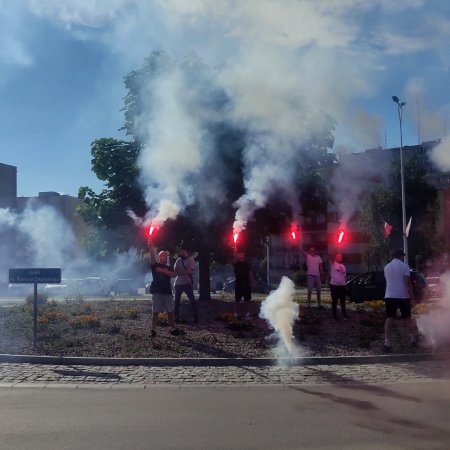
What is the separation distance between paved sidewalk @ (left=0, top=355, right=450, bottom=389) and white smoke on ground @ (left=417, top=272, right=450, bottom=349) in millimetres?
1569

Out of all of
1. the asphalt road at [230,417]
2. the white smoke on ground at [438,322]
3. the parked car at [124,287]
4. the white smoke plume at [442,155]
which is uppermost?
the white smoke plume at [442,155]

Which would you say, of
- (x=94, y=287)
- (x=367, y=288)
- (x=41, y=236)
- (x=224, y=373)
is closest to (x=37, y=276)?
(x=224, y=373)

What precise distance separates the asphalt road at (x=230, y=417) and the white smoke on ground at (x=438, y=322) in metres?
3.54

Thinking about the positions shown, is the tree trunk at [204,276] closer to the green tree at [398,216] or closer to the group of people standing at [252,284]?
the group of people standing at [252,284]

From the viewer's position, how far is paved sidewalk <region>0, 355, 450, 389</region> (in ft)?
26.7

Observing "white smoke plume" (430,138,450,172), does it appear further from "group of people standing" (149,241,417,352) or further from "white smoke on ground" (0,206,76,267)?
"white smoke on ground" (0,206,76,267)

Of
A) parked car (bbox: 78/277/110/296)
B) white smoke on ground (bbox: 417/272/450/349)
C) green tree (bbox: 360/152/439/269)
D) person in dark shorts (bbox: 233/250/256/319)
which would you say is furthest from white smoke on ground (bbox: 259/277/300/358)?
parked car (bbox: 78/277/110/296)

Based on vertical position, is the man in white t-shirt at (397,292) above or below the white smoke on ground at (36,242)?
below

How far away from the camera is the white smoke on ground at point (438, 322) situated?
1139cm

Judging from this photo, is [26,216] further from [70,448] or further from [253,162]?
[70,448]

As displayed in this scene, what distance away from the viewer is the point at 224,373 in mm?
8750

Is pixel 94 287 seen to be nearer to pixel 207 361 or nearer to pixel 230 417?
pixel 207 361

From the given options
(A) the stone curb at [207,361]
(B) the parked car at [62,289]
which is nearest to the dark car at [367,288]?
(A) the stone curb at [207,361]

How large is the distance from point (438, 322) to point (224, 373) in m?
5.93
